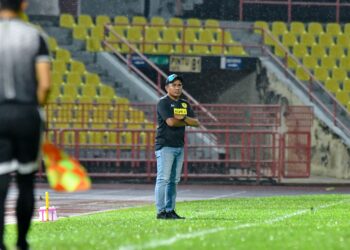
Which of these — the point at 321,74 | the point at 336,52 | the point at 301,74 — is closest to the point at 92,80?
the point at 301,74

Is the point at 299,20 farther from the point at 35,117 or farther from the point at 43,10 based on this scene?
the point at 35,117

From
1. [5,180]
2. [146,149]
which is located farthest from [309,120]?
[5,180]

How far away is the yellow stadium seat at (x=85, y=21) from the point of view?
36906 mm

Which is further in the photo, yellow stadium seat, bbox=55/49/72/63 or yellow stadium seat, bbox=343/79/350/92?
yellow stadium seat, bbox=343/79/350/92

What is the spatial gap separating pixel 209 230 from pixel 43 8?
84.9 feet

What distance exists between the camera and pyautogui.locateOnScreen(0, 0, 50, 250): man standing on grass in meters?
9.00

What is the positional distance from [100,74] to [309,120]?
658 cm

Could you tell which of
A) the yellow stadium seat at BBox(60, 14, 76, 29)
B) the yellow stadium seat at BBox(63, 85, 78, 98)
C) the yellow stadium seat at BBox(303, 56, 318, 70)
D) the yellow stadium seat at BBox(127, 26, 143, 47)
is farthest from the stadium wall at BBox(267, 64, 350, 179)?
the yellow stadium seat at BBox(60, 14, 76, 29)

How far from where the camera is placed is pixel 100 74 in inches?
1410

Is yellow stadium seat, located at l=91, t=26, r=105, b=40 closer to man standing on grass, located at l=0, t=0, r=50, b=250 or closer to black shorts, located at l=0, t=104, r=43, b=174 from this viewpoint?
man standing on grass, located at l=0, t=0, r=50, b=250

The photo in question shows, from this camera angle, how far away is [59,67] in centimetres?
3556

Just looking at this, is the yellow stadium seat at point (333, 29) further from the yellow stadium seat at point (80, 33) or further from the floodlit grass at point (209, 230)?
the floodlit grass at point (209, 230)

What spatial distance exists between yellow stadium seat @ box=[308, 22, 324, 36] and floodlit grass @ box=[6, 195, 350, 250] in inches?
742

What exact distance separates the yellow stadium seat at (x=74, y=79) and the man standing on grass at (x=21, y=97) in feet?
85.5
